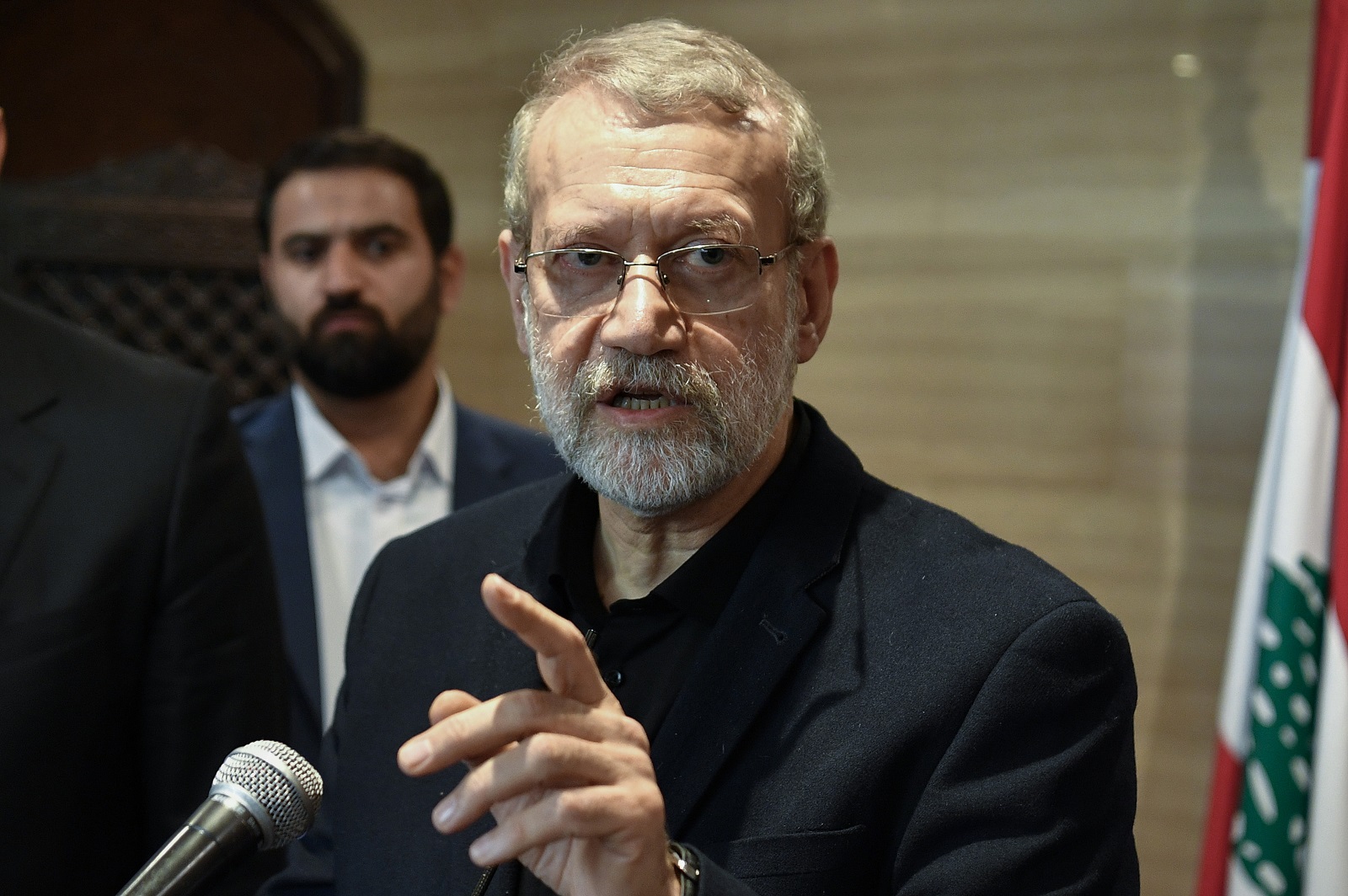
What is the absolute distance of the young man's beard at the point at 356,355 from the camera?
2869mm

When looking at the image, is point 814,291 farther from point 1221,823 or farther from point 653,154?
point 1221,823

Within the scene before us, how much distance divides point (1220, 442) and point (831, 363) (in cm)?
102

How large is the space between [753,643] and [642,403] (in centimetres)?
30

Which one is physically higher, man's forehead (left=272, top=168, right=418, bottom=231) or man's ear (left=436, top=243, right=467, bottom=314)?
man's forehead (left=272, top=168, right=418, bottom=231)

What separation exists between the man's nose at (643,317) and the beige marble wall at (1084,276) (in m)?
2.05

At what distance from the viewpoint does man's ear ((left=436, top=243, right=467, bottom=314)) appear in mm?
3143

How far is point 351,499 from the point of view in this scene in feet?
9.58

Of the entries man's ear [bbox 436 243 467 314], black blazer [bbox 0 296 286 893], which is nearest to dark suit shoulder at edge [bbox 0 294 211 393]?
black blazer [bbox 0 296 286 893]

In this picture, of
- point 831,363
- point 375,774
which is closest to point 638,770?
point 375,774

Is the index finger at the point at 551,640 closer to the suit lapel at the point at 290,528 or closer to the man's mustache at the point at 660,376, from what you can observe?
the man's mustache at the point at 660,376

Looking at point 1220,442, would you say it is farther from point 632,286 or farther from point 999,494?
point 632,286

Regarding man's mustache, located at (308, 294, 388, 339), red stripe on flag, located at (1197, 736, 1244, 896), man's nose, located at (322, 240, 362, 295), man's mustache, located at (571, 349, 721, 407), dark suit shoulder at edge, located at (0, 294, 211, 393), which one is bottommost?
red stripe on flag, located at (1197, 736, 1244, 896)

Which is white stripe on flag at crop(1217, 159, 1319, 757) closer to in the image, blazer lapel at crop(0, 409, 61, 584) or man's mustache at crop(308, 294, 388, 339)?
man's mustache at crop(308, 294, 388, 339)

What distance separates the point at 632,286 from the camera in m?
1.46
